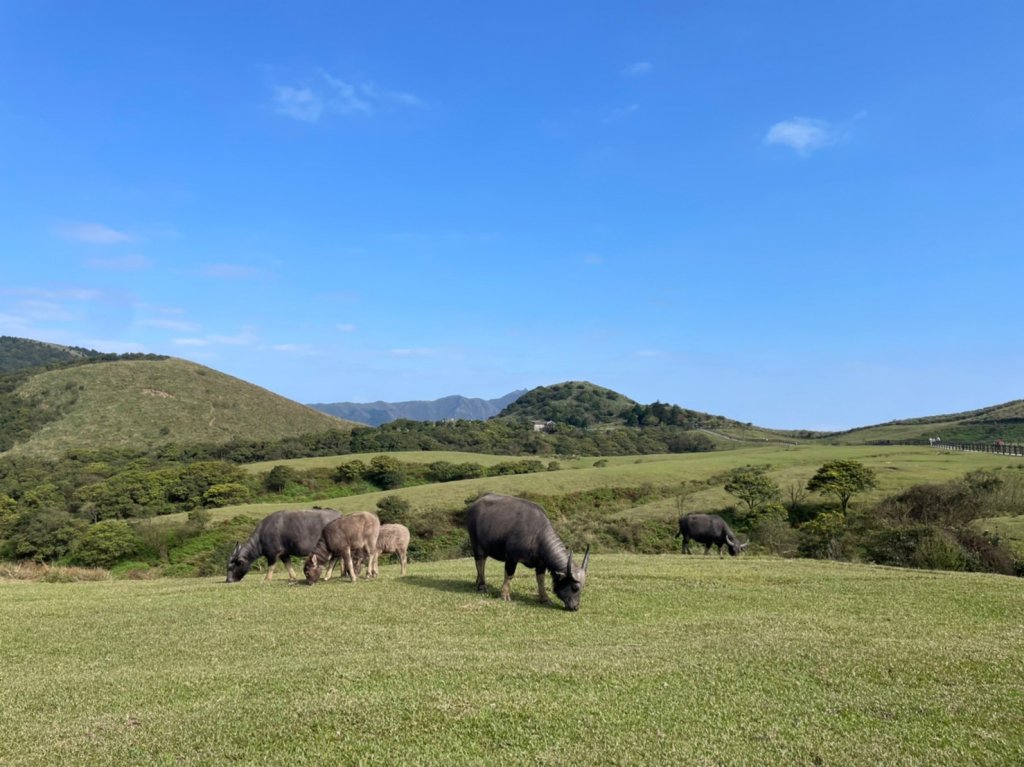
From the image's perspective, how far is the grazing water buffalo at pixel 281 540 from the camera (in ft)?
71.7

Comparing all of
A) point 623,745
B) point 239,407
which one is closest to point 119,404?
point 239,407

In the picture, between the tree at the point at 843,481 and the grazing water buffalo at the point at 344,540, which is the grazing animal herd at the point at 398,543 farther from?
the tree at the point at 843,481

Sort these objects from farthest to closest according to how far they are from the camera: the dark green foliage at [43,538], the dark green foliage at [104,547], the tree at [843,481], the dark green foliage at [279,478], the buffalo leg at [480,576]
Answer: the dark green foliage at [279,478], the dark green foliage at [43,538], the dark green foliage at [104,547], the tree at [843,481], the buffalo leg at [480,576]

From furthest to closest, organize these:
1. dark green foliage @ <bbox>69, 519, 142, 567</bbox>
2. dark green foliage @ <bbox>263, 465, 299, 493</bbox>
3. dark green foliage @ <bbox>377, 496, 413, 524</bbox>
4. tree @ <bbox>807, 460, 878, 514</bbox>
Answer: dark green foliage @ <bbox>263, 465, 299, 493</bbox>, dark green foliage @ <bbox>377, 496, 413, 524</bbox>, dark green foliage @ <bbox>69, 519, 142, 567</bbox>, tree @ <bbox>807, 460, 878, 514</bbox>

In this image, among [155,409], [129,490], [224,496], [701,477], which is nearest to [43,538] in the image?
[129,490]

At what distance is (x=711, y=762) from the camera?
24.5 ft

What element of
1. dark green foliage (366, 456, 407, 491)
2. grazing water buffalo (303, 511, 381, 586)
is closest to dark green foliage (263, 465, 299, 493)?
dark green foliage (366, 456, 407, 491)

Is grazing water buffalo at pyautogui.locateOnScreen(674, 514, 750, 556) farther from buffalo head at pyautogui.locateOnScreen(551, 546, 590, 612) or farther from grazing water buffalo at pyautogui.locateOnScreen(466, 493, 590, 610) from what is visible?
buffalo head at pyautogui.locateOnScreen(551, 546, 590, 612)

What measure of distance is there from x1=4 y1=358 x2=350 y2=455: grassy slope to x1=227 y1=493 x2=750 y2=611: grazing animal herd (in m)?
111

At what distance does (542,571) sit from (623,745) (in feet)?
30.5

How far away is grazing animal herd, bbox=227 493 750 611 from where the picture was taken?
16.7m

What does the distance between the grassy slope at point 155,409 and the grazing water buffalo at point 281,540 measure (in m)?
110

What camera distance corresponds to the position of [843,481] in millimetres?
53625

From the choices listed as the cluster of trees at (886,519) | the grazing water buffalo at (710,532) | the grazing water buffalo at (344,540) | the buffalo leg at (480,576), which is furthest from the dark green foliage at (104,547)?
the cluster of trees at (886,519)
